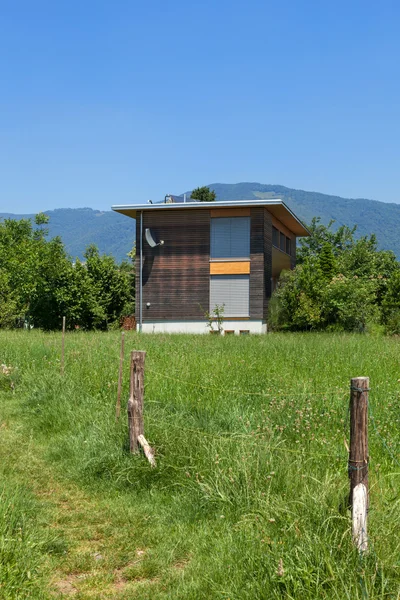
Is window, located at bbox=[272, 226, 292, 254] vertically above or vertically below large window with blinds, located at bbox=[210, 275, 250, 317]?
above

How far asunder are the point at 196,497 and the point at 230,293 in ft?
98.7

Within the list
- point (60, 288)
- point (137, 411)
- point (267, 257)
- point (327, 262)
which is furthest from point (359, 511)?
point (60, 288)

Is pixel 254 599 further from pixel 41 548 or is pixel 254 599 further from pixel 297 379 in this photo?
pixel 297 379

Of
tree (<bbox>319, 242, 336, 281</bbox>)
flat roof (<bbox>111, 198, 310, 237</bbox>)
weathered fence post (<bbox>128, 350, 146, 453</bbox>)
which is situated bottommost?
weathered fence post (<bbox>128, 350, 146, 453</bbox>)

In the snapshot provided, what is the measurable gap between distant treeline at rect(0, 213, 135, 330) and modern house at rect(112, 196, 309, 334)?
10.1 meters

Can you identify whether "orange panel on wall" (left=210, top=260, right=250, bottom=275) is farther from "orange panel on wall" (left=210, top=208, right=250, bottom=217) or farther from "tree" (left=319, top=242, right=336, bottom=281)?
"tree" (left=319, top=242, right=336, bottom=281)

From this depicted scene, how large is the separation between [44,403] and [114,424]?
122 inches

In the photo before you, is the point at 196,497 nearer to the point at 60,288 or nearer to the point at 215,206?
the point at 215,206

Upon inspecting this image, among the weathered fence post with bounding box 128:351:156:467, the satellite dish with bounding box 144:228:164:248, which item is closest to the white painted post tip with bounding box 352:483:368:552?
the weathered fence post with bounding box 128:351:156:467

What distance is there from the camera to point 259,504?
5547 millimetres

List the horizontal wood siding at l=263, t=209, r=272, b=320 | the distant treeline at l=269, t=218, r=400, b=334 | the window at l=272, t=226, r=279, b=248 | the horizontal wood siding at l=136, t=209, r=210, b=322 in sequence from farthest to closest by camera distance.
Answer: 1. the window at l=272, t=226, r=279, b=248
2. the horizontal wood siding at l=136, t=209, r=210, b=322
3. the horizontal wood siding at l=263, t=209, r=272, b=320
4. the distant treeline at l=269, t=218, r=400, b=334

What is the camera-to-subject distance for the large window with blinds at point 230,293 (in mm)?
35844

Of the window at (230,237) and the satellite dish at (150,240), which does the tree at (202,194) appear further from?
the window at (230,237)

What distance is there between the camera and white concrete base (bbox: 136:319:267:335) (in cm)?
3559
